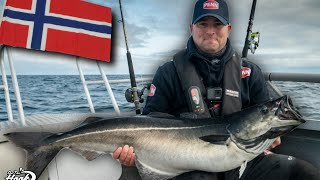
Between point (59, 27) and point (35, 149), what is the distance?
10.1ft

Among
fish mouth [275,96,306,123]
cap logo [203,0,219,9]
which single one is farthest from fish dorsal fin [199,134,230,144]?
cap logo [203,0,219,9]

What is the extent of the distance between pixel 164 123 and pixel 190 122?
22 cm

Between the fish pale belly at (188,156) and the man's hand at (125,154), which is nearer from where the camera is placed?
the fish pale belly at (188,156)

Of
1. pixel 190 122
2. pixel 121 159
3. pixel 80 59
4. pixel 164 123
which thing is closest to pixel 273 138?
pixel 190 122

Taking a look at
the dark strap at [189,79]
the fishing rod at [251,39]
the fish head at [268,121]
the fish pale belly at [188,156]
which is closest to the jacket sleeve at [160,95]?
the dark strap at [189,79]

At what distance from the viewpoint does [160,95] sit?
363 centimetres

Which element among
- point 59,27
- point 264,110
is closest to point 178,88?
point 264,110

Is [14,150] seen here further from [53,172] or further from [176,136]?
[176,136]

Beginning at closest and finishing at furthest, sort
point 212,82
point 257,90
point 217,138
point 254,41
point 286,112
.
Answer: point 286,112
point 217,138
point 212,82
point 257,90
point 254,41

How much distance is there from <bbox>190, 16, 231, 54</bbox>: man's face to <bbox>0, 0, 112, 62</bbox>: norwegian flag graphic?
2.66m

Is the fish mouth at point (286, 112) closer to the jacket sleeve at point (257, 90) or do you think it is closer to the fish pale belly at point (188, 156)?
the fish pale belly at point (188, 156)

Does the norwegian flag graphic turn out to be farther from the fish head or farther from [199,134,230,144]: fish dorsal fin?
the fish head

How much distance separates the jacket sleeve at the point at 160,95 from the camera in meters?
3.62

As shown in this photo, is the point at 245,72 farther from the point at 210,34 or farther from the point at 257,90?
the point at 210,34
